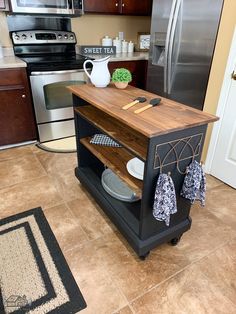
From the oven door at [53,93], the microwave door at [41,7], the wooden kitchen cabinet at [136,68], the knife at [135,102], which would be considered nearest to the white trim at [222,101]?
the knife at [135,102]

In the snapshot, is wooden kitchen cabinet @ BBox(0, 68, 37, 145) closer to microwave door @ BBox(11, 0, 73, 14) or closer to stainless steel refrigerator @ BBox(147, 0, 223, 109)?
microwave door @ BBox(11, 0, 73, 14)

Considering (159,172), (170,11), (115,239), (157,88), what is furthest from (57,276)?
(170,11)

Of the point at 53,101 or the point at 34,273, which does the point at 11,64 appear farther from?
the point at 34,273

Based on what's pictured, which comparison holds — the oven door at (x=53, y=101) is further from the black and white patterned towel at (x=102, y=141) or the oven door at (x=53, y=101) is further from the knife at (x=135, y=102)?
the knife at (x=135, y=102)

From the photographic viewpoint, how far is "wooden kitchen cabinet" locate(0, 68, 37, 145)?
2.38 metres

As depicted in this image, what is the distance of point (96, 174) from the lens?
6.42ft

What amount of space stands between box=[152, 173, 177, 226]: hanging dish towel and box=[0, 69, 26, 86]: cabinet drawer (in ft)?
6.37

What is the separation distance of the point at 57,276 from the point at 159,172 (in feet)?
2.71

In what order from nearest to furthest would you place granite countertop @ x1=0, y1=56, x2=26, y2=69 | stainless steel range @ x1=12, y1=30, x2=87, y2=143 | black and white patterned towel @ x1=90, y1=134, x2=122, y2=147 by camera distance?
1. black and white patterned towel @ x1=90, y1=134, x2=122, y2=147
2. granite countertop @ x1=0, y1=56, x2=26, y2=69
3. stainless steel range @ x1=12, y1=30, x2=87, y2=143

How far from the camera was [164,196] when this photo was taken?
3.78ft

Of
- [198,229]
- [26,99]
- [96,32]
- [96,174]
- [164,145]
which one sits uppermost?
[96,32]

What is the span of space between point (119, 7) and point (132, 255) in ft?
9.37

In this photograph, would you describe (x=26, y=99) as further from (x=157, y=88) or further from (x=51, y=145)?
(x=157, y=88)

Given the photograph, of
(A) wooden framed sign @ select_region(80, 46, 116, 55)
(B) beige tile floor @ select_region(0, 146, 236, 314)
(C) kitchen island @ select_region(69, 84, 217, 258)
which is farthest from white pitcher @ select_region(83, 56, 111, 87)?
(A) wooden framed sign @ select_region(80, 46, 116, 55)
